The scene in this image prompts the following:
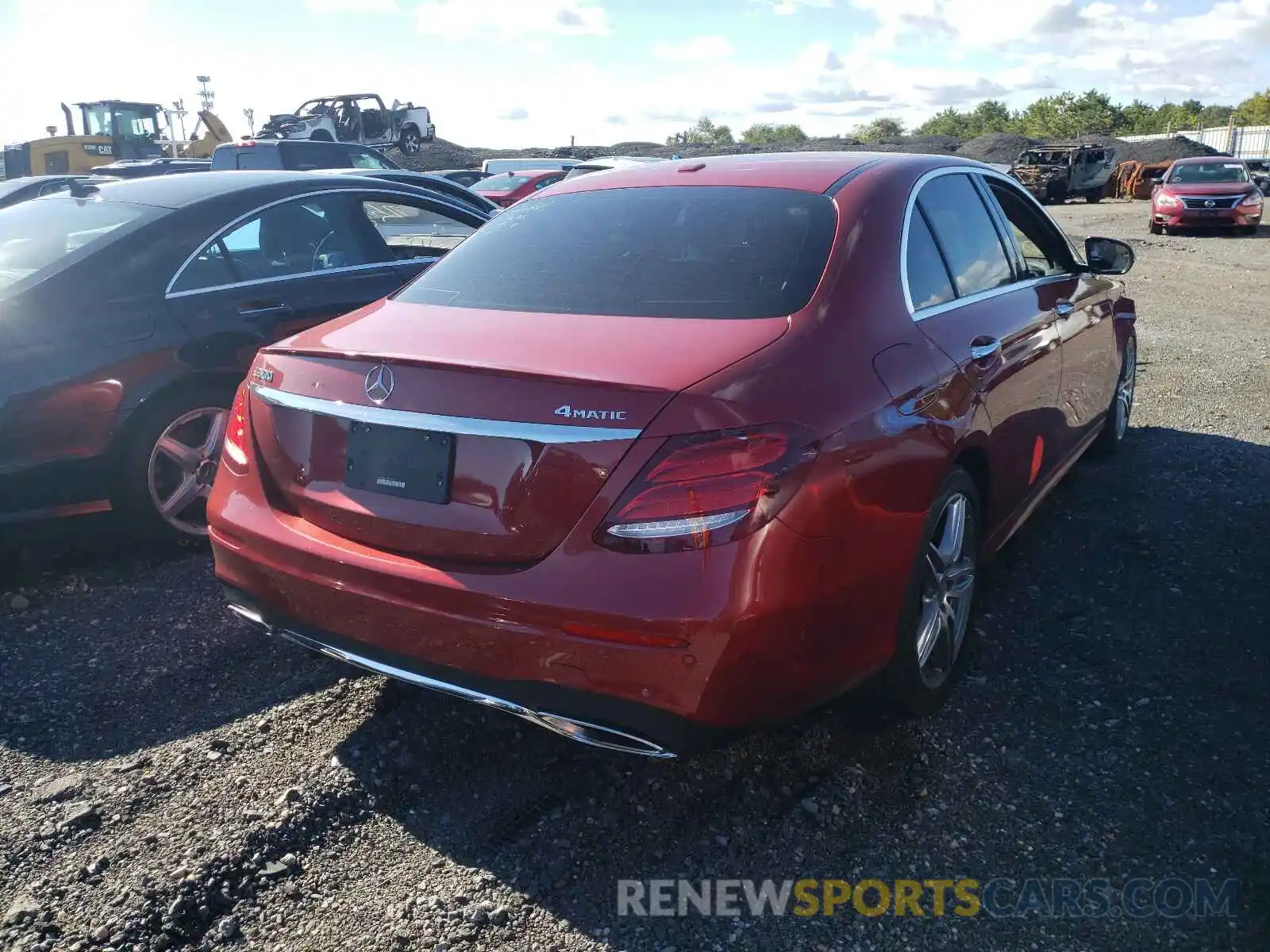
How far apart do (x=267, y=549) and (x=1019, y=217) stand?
130 inches

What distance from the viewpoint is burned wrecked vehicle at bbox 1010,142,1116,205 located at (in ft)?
103

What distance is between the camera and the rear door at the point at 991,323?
3170 mm

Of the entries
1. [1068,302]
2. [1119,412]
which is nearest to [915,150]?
[1119,412]

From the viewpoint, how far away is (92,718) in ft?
10.7

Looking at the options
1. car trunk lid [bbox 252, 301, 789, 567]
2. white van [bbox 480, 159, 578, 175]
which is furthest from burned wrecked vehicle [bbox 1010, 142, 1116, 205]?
car trunk lid [bbox 252, 301, 789, 567]

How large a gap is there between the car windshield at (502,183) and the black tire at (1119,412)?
14634 millimetres

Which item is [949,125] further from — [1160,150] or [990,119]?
[1160,150]

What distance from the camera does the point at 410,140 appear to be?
31688mm

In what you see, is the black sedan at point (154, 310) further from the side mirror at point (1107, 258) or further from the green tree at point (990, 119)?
the green tree at point (990, 119)

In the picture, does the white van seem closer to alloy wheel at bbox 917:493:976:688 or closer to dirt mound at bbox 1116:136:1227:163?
alloy wheel at bbox 917:493:976:688

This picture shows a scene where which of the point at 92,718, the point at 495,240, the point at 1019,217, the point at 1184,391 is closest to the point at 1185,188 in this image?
the point at 1184,391

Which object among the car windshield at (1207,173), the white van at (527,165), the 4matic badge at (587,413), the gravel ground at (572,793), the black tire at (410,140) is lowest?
the gravel ground at (572,793)

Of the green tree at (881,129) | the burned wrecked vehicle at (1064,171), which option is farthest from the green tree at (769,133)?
the burned wrecked vehicle at (1064,171)

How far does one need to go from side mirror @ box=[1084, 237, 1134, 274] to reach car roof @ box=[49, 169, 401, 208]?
3674 millimetres
